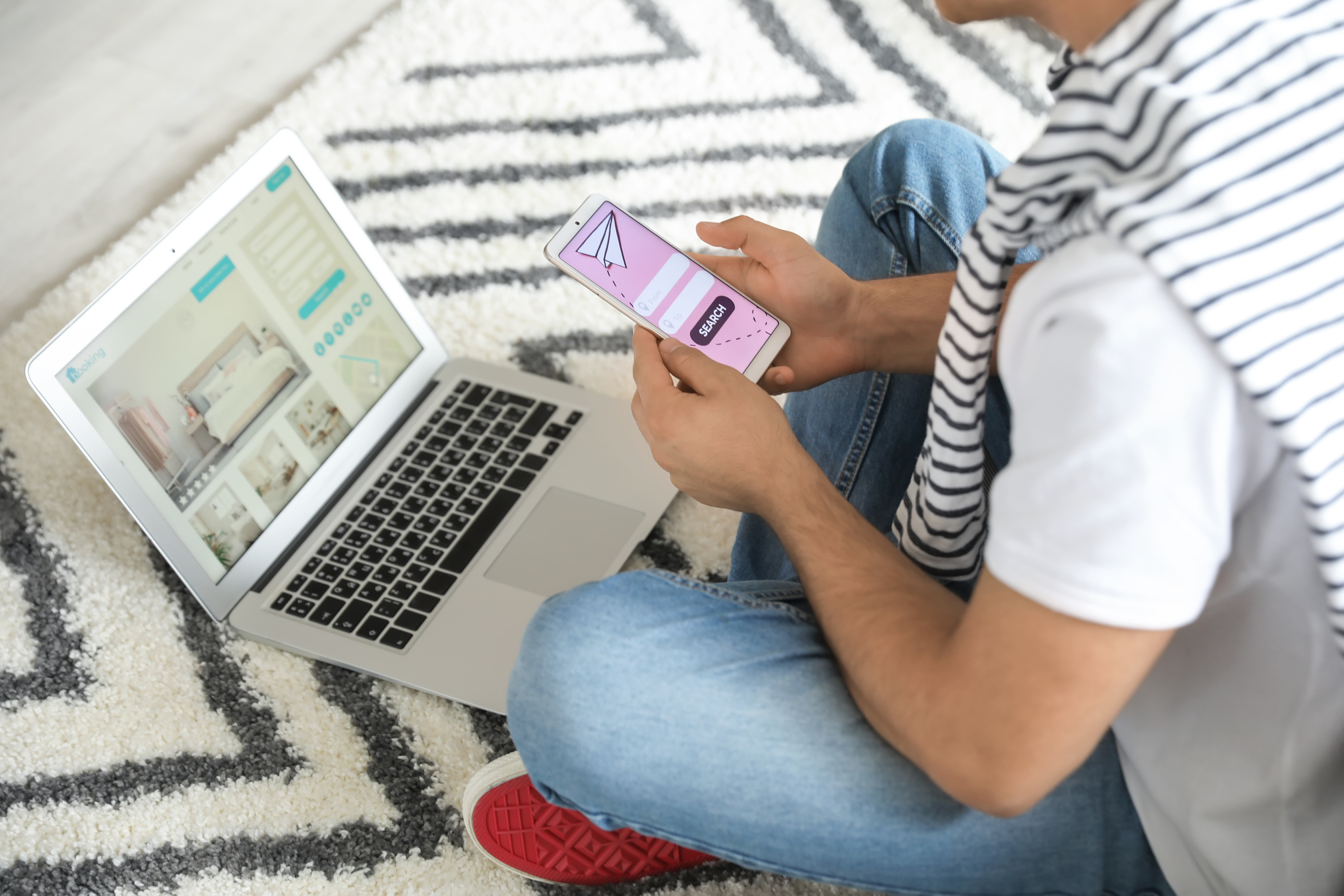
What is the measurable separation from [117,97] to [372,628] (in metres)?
1.01

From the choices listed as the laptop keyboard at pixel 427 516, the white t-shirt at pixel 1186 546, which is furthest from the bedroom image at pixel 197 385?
the white t-shirt at pixel 1186 546

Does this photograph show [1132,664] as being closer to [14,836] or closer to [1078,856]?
[1078,856]

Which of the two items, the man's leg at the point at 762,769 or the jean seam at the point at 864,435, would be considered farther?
the jean seam at the point at 864,435

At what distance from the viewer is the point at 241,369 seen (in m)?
0.85

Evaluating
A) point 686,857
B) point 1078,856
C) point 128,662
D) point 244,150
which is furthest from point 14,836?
point 244,150

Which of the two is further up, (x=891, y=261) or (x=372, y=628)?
(x=891, y=261)

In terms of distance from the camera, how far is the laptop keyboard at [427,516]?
86 cm

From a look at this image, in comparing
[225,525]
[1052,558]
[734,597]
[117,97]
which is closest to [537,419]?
[225,525]

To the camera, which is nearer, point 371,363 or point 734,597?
point 734,597

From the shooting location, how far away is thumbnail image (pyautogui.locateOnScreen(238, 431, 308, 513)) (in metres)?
0.86

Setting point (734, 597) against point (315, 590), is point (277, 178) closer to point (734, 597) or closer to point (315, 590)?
point (315, 590)

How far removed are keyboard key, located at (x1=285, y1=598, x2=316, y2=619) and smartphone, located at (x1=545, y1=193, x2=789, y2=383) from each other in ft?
1.15

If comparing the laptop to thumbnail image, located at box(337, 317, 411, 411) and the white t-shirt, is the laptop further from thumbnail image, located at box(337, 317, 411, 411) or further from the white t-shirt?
the white t-shirt

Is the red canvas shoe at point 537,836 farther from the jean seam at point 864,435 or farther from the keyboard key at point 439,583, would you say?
the jean seam at point 864,435
